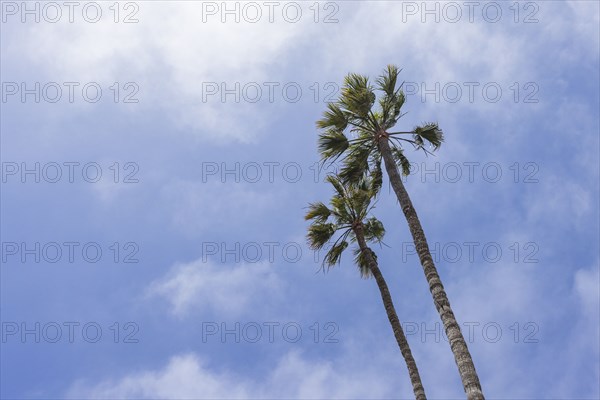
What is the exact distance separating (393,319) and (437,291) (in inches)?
215

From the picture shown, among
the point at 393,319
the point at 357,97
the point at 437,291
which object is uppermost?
the point at 357,97

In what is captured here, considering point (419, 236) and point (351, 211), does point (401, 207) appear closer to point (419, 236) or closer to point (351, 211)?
point (419, 236)

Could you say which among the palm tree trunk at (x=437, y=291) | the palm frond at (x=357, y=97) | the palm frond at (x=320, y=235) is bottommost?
the palm tree trunk at (x=437, y=291)

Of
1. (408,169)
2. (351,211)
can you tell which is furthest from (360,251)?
(408,169)

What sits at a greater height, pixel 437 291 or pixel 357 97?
pixel 357 97

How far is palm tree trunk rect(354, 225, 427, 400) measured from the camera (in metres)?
21.3

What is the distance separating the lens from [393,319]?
22531mm

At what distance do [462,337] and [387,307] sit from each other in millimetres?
6616

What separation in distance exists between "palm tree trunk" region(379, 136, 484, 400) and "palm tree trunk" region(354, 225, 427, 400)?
4.50 meters

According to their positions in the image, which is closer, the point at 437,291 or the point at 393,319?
the point at 437,291

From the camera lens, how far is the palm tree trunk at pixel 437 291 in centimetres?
1538

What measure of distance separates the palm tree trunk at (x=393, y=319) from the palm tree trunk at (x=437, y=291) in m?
4.50

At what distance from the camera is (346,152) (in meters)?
22.7

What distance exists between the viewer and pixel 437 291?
17.4m
